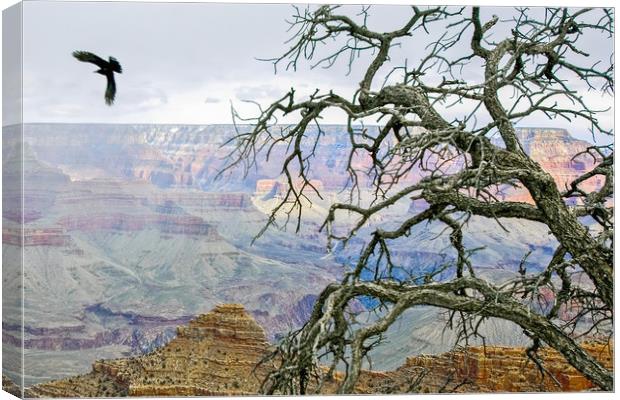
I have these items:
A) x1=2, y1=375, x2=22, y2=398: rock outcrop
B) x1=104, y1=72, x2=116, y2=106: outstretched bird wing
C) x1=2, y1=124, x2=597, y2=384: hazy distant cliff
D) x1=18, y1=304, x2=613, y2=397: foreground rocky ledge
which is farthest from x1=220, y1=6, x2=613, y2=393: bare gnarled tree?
x1=2, y1=375, x2=22, y2=398: rock outcrop

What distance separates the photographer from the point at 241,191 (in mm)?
7934

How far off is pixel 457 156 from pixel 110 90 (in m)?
2.21

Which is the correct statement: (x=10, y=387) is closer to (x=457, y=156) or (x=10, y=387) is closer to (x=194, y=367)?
(x=194, y=367)

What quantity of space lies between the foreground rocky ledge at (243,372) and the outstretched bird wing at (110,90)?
1568 millimetres

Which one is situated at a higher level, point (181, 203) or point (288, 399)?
point (181, 203)

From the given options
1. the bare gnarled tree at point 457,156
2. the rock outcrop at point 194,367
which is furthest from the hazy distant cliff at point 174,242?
the bare gnarled tree at point 457,156

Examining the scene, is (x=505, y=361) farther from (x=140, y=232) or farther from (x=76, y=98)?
(x=76, y=98)

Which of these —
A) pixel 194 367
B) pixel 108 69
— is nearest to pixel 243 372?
pixel 194 367

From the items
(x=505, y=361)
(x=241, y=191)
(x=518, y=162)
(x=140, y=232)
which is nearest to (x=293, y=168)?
(x=241, y=191)

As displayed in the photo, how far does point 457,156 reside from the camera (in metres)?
6.52

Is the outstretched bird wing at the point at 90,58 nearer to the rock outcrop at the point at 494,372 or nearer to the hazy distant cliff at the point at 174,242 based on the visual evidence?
the hazy distant cliff at the point at 174,242

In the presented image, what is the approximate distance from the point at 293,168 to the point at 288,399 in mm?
2364

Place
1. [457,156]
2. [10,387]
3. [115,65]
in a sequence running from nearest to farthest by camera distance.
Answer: [457,156] → [10,387] → [115,65]

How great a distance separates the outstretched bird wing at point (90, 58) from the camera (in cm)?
720
